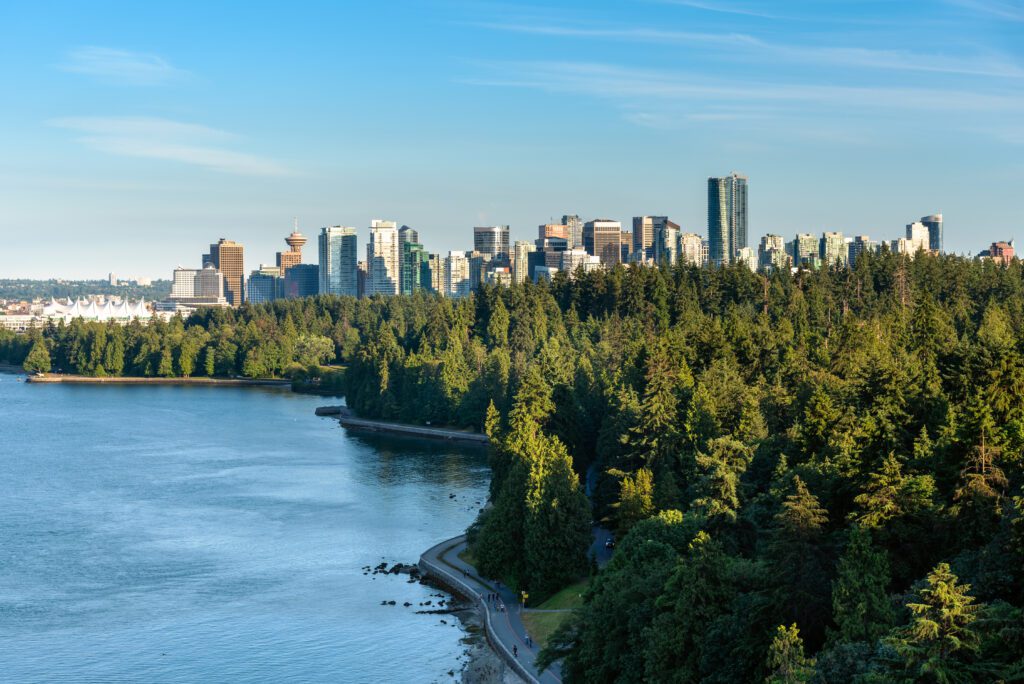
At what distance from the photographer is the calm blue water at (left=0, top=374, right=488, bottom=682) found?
4425 cm

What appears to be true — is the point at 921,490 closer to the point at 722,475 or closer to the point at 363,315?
the point at 722,475

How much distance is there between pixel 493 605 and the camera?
48.3 metres

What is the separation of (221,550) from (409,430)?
4432 cm

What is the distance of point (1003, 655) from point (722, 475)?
649 inches

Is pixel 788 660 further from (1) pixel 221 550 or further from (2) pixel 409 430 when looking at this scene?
(2) pixel 409 430

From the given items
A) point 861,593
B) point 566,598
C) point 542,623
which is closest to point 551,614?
point 542,623

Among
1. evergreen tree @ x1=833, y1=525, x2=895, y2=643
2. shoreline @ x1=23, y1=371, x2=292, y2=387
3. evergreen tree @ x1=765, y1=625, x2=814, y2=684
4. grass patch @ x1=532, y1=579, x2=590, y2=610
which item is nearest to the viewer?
evergreen tree @ x1=765, y1=625, x2=814, y2=684

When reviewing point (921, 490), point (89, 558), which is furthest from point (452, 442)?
point (921, 490)

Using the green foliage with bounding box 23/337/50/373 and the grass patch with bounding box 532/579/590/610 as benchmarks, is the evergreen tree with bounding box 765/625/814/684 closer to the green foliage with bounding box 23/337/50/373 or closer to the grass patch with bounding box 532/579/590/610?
the grass patch with bounding box 532/579/590/610

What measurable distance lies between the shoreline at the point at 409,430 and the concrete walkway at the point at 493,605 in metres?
36.7

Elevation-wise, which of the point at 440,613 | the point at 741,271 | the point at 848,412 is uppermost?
the point at 741,271

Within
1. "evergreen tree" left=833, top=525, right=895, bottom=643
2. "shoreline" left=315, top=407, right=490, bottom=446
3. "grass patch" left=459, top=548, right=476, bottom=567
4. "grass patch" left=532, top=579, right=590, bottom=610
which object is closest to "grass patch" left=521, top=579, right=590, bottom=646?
"grass patch" left=532, top=579, right=590, bottom=610

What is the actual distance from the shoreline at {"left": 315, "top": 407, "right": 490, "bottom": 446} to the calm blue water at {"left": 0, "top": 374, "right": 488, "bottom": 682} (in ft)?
8.91

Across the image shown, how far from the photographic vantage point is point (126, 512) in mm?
67188
